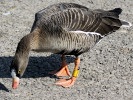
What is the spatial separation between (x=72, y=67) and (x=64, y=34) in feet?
4.97

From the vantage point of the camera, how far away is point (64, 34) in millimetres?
6258

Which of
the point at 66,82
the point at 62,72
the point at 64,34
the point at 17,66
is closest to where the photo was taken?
the point at 17,66

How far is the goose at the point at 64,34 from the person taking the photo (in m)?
6.04

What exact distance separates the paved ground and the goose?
303 mm

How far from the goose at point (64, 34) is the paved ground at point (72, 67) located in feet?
0.99

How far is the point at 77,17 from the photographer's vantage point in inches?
261

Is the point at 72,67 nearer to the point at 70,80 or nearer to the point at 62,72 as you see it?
the point at 62,72

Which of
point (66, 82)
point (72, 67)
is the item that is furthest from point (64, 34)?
point (72, 67)

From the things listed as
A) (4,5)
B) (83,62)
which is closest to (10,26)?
(4,5)

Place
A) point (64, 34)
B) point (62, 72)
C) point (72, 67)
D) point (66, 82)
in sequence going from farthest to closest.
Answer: point (72, 67) < point (62, 72) < point (66, 82) < point (64, 34)

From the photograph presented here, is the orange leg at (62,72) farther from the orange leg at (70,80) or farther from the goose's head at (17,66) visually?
the goose's head at (17,66)

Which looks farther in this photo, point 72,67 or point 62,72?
point 72,67

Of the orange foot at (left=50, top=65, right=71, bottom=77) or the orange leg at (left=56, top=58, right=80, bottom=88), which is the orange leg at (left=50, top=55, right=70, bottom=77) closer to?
the orange foot at (left=50, top=65, right=71, bottom=77)

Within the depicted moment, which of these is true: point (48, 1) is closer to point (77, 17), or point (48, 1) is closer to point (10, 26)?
point (10, 26)
